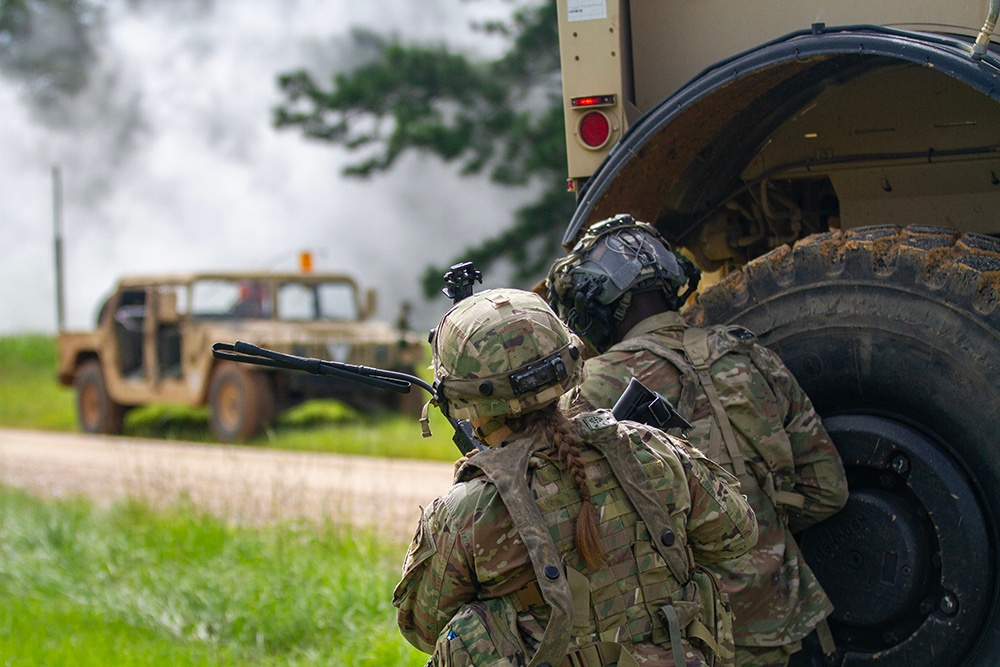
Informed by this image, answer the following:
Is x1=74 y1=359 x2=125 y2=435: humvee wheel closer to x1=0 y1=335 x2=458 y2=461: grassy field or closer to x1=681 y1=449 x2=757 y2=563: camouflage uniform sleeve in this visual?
x1=0 y1=335 x2=458 y2=461: grassy field

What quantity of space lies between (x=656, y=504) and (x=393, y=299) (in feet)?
91.4

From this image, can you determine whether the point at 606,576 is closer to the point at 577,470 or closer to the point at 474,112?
the point at 577,470

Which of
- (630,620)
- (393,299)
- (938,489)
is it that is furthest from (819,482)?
(393,299)

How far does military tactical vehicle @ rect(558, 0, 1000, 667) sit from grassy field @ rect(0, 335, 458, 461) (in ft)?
11.8

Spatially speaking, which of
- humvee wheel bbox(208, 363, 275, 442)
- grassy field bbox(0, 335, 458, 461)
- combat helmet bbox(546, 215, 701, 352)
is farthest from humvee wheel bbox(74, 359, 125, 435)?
combat helmet bbox(546, 215, 701, 352)

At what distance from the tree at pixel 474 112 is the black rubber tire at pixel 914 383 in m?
13.5

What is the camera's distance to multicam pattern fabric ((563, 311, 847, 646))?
123 inches

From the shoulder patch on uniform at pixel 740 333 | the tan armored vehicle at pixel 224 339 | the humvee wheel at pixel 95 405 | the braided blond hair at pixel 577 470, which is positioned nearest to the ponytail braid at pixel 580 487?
the braided blond hair at pixel 577 470

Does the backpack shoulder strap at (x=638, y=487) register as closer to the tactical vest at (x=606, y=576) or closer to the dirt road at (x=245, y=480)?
the tactical vest at (x=606, y=576)

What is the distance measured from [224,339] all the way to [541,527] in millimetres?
11522

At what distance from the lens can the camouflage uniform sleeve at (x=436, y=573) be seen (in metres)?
2.44

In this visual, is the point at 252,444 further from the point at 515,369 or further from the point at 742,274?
the point at 515,369

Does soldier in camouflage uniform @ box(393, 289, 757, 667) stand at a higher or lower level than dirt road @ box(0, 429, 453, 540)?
higher

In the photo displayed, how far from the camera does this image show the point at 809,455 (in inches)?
125
